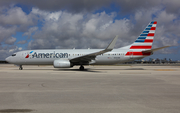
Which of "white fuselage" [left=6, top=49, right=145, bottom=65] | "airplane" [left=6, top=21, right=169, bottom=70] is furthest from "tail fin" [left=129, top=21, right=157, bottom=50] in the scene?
"white fuselage" [left=6, top=49, right=145, bottom=65]

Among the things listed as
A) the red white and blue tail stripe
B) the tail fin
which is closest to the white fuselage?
the red white and blue tail stripe

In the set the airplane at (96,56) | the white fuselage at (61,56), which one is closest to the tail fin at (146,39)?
the airplane at (96,56)

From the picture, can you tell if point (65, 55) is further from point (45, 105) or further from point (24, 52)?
point (45, 105)

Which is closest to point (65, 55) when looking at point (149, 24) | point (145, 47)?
point (145, 47)

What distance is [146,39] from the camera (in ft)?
83.4

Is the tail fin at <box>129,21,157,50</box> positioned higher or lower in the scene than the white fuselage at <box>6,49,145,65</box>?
higher

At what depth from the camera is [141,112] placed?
4.14 m

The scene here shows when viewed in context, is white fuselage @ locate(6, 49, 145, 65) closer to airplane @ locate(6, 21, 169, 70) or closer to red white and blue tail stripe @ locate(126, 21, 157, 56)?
airplane @ locate(6, 21, 169, 70)

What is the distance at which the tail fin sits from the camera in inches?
990

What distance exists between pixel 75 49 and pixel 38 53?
647 cm

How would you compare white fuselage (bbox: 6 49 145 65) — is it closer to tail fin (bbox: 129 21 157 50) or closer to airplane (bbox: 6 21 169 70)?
airplane (bbox: 6 21 169 70)

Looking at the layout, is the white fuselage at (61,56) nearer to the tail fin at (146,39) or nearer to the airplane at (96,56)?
the airplane at (96,56)

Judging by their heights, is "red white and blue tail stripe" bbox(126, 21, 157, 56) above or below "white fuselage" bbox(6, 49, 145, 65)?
above

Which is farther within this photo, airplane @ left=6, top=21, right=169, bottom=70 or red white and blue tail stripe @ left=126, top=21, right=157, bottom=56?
red white and blue tail stripe @ left=126, top=21, right=157, bottom=56
